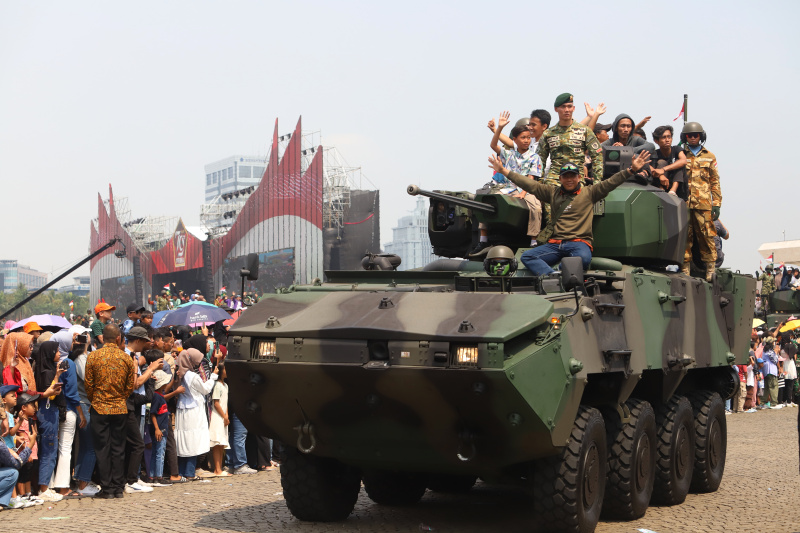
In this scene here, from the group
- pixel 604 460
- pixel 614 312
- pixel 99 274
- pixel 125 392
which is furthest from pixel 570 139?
pixel 99 274

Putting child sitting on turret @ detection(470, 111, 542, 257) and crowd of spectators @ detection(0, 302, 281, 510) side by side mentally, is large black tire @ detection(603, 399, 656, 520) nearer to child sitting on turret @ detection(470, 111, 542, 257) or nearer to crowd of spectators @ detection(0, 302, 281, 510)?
child sitting on turret @ detection(470, 111, 542, 257)

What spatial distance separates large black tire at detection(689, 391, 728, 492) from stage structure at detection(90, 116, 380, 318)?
37.7 meters

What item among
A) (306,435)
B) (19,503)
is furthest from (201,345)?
(306,435)

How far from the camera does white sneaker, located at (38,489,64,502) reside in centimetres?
1159

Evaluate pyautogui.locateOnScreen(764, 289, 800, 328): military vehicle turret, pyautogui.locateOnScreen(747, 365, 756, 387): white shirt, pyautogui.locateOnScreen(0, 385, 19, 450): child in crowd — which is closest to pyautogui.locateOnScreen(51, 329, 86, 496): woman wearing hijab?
pyautogui.locateOnScreen(0, 385, 19, 450): child in crowd

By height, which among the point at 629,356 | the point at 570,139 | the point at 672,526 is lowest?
the point at 672,526

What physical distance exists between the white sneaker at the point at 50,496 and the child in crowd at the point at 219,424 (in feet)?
8.18

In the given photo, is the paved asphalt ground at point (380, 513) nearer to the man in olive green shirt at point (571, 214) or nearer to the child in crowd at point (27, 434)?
the child in crowd at point (27, 434)

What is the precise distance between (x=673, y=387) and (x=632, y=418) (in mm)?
1308

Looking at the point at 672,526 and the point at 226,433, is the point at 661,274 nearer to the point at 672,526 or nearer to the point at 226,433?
the point at 672,526

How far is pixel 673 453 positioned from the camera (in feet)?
36.5

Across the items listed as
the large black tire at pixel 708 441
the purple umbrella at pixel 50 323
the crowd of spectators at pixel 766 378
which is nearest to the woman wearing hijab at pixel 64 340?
the purple umbrella at pixel 50 323

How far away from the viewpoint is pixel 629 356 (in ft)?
32.2

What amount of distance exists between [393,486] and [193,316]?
26.8ft
